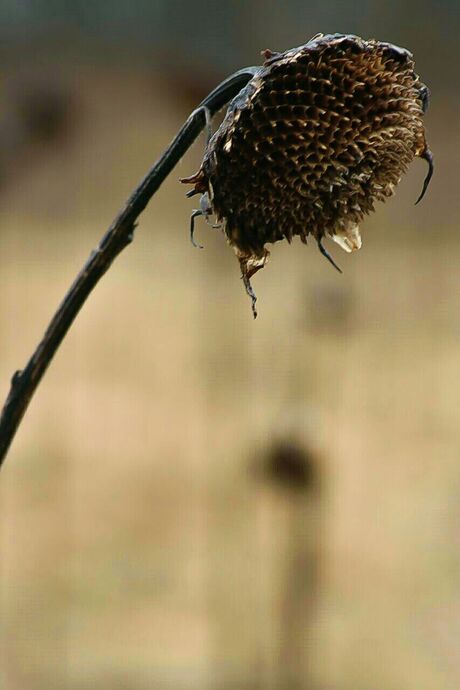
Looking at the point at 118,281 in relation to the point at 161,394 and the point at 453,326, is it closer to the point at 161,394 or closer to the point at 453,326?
the point at 161,394

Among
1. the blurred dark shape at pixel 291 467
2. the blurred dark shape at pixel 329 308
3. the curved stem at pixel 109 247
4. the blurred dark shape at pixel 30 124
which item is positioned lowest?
the blurred dark shape at pixel 291 467

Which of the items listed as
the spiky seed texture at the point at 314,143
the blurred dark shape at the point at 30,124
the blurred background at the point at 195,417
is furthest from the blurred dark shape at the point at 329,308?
the spiky seed texture at the point at 314,143

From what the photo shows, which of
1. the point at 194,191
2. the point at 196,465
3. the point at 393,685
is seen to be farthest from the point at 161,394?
the point at 194,191

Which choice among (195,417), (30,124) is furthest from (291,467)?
(30,124)

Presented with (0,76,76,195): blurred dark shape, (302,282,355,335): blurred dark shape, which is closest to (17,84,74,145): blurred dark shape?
(0,76,76,195): blurred dark shape

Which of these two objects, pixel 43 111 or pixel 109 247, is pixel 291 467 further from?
pixel 109 247

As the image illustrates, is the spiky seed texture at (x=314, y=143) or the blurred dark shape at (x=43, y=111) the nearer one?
the spiky seed texture at (x=314, y=143)

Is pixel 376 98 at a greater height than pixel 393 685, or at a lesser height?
greater

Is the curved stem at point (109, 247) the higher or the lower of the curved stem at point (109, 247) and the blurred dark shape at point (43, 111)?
the lower

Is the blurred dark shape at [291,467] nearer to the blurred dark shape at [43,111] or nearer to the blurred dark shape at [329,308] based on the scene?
the blurred dark shape at [329,308]
